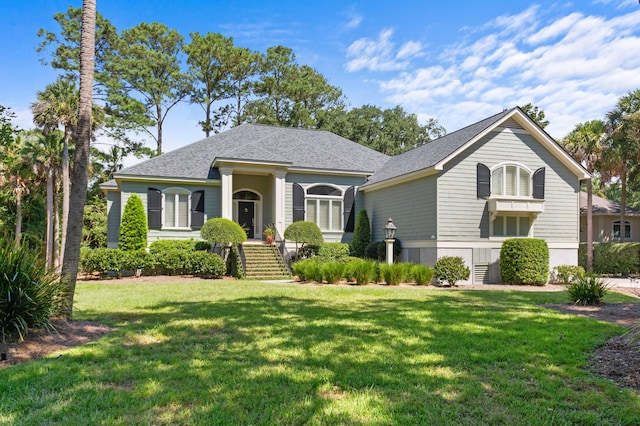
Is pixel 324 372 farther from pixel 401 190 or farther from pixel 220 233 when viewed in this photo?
pixel 401 190

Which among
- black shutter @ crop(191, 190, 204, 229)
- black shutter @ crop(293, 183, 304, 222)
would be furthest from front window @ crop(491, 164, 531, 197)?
black shutter @ crop(191, 190, 204, 229)

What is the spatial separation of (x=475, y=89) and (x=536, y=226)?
6452 mm

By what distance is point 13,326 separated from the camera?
5.67 metres

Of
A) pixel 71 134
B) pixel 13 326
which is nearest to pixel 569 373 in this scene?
pixel 13 326

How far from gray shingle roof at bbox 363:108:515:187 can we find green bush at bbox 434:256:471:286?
3.59m

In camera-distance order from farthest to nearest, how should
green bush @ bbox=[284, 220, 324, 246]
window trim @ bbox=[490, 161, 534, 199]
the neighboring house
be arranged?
1. the neighboring house
2. green bush @ bbox=[284, 220, 324, 246]
3. window trim @ bbox=[490, 161, 534, 199]

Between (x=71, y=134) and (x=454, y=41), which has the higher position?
(x=454, y=41)

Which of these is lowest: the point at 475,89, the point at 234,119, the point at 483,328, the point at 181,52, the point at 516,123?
the point at 483,328

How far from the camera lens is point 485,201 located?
17016mm

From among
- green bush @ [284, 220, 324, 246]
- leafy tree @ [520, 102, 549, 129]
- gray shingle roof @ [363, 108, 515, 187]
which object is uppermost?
leafy tree @ [520, 102, 549, 129]

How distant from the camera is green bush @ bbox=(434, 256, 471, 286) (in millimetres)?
15070

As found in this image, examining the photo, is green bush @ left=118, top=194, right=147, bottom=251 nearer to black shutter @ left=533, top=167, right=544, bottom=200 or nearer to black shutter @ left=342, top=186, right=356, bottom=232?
black shutter @ left=342, top=186, right=356, bottom=232

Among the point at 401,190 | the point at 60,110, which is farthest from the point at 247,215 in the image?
the point at 60,110

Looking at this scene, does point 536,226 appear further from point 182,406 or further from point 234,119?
point 234,119
